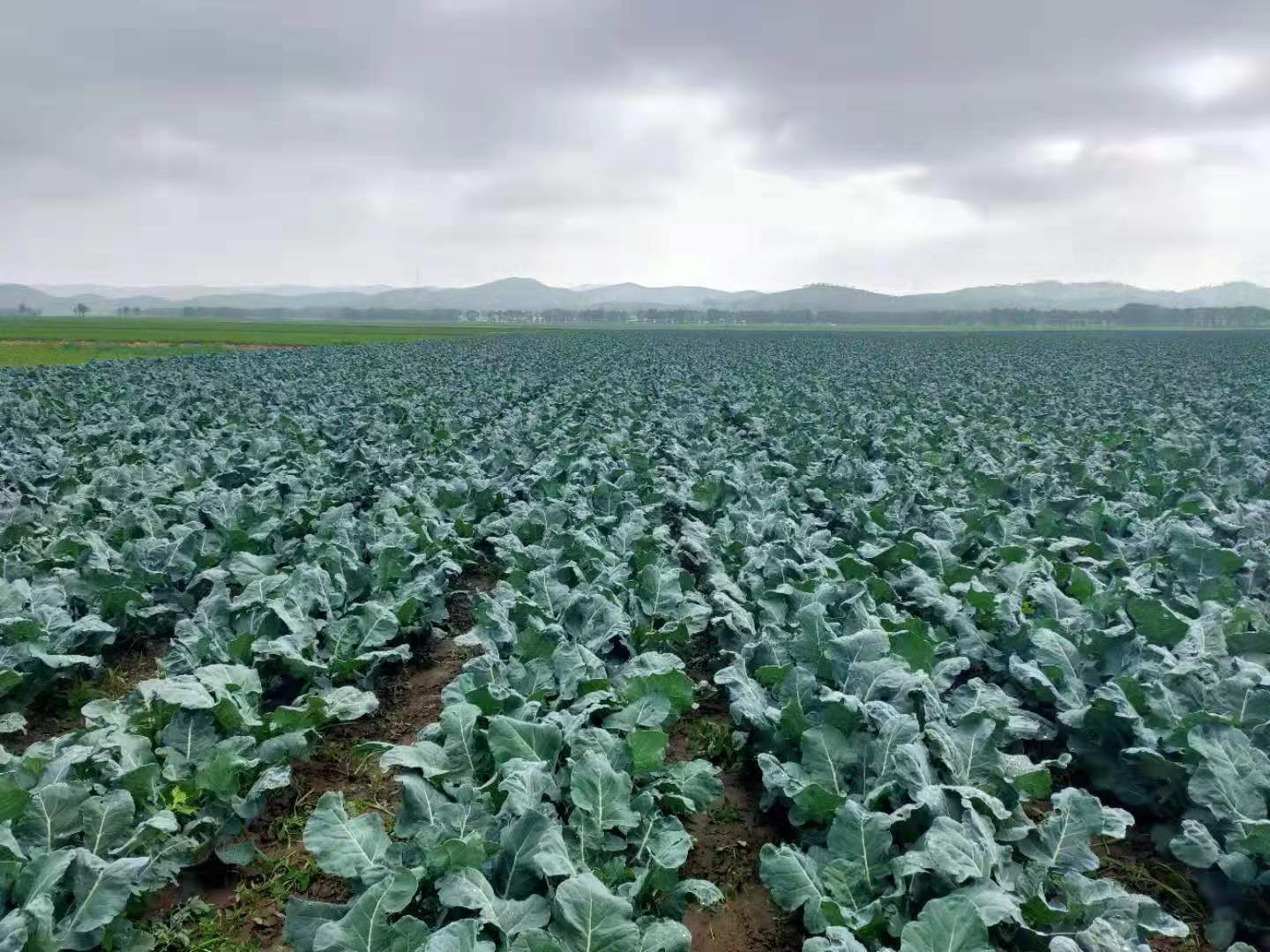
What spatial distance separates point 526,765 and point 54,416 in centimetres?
1736

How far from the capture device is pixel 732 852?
404 centimetres

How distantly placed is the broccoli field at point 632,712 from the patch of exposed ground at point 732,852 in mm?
19

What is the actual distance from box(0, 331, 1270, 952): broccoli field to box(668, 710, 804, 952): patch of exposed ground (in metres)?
0.02

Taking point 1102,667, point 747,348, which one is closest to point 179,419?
point 1102,667

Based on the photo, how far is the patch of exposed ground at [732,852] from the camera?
137 inches

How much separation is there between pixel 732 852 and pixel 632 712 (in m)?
0.86

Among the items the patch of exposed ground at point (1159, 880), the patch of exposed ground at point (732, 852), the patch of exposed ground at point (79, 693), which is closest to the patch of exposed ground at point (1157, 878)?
the patch of exposed ground at point (1159, 880)

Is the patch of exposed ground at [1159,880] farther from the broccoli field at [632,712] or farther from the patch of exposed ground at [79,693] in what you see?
the patch of exposed ground at [79,693]

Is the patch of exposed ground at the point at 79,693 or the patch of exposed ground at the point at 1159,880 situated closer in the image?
the patch of exposed ground at the point at 1159,880

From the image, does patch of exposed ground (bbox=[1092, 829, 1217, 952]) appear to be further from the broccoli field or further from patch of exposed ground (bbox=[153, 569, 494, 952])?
patch of exposed ground (bbox=[153, 569, 494, 952])

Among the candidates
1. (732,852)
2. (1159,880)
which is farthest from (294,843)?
(1159,880)

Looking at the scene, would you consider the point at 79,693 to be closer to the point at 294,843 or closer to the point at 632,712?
the point at 294,843

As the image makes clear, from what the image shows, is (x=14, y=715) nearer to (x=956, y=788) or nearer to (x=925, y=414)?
(x=956, y=788)

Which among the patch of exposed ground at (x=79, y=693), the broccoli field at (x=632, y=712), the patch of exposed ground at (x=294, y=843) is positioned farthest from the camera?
the patch of exposed ground at (x=79, y=693)
